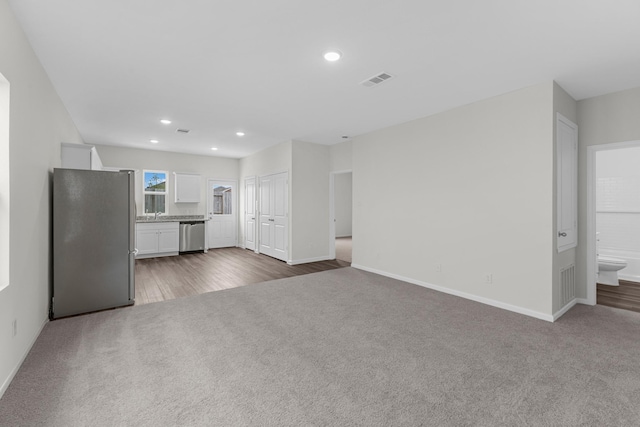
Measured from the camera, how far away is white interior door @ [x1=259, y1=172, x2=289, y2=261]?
6.27 meters

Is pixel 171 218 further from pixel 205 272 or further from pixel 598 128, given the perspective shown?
pixel 598 128

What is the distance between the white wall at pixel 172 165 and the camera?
6.91 metres

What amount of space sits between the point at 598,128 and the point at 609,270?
2299mm

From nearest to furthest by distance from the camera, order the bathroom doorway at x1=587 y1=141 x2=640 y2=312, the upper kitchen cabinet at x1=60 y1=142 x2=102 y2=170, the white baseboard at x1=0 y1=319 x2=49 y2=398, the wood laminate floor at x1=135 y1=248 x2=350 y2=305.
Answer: the white baseboard at x1=0 y1=319 x2=49 y2=398
the upper kitchen cabinet at x1=60 y1=142 x2=102 y2=170
the wood laminate floor at x1=135 y1=248 x2=350 y2=305
the bathroom doorway at x1=587 y1=141 x2=640 y2=312

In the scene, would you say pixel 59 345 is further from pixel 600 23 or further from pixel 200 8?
pixel 600 23

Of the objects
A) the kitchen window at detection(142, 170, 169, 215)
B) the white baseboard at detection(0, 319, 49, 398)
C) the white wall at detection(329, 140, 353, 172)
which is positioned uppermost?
the white wall at detection(329, 140, 353, 172)

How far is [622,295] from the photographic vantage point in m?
3.97

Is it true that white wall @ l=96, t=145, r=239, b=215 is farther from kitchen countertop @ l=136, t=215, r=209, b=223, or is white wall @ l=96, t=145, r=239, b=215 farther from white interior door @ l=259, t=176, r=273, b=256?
white interior door @ l=259, t=176, r=273, b=256

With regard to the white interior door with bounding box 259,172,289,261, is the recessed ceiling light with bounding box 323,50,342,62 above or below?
above

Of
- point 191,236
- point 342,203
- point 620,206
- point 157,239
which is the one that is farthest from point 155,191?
point 620,206

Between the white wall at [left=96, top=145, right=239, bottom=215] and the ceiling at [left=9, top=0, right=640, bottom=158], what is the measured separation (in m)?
2.79

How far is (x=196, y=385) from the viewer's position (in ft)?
6.52

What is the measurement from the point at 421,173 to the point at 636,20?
2.57 metres

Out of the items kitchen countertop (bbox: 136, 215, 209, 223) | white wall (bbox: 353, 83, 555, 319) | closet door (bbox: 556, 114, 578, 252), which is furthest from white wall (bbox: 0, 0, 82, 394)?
closet door (bbox: 556, 114, 578, 252)
